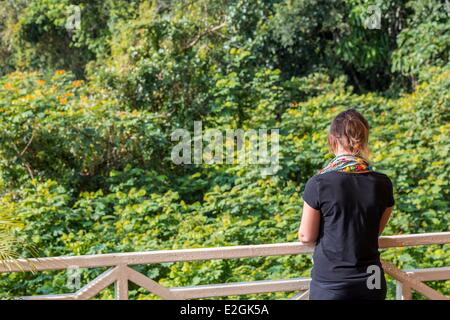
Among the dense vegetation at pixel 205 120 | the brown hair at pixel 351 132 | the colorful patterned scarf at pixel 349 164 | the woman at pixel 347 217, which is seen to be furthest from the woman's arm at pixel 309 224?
the dense vegetation at pixel 205 120

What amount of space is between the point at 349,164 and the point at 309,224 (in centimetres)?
28

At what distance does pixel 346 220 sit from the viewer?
8.82ft

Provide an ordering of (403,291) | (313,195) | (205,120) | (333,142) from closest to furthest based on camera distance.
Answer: (313,195) < (333,142) < (403,291) < (205,120)

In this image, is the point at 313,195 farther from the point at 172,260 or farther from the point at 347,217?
the point at 172,260

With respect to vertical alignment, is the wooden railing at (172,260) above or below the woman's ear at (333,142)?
below

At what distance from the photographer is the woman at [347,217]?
2.68 meters

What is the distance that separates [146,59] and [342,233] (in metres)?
6.92

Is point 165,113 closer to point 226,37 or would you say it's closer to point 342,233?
point 226,37

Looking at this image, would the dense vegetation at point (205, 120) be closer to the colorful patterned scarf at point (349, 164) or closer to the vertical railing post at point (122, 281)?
the vertical railing post at point (122, 281)

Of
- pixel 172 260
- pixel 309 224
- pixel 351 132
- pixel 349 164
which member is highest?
pixel 351 132

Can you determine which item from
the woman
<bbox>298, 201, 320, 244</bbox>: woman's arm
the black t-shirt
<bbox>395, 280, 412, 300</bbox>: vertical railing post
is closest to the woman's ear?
the woman

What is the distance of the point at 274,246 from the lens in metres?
3.18

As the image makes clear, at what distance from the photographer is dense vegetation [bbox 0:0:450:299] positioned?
6.34 m

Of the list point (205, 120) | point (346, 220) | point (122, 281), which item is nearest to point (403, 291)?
point (346, 220)
